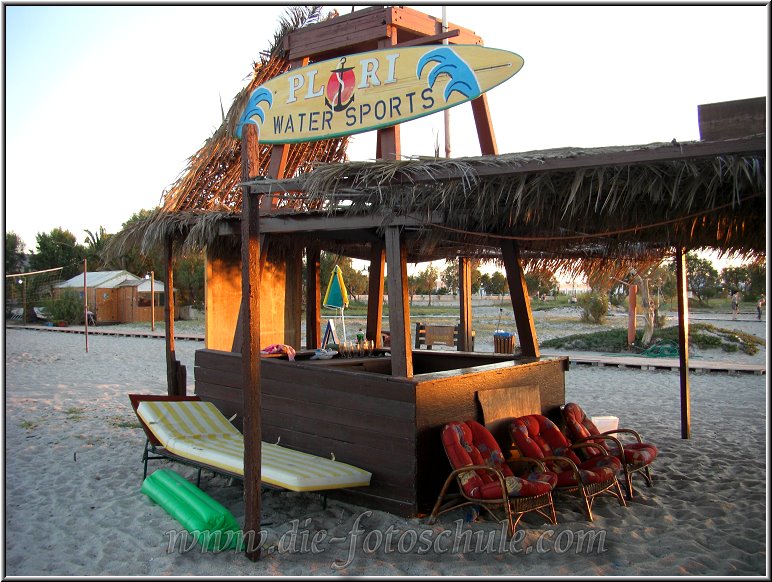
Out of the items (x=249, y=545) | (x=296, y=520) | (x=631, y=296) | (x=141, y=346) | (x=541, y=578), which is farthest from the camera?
(x=141, y=346)

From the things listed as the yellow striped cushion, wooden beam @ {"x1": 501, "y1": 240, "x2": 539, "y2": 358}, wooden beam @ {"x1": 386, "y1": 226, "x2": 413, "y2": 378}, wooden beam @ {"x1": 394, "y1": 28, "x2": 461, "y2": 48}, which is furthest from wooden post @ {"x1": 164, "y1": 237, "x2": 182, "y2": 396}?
wooden beam @ {"x1": 501, "y1": 240, "x2": 539, "y2": 358}

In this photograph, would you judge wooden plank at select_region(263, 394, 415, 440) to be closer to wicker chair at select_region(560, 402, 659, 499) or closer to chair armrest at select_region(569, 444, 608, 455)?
chair armrest at select_region(569, 444, 608, 455)

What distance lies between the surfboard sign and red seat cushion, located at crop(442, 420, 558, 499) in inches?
110

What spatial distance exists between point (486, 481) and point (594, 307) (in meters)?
22.9

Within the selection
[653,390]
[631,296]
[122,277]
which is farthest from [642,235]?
[122,277]

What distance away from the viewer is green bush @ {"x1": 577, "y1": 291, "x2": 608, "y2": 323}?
2598cm

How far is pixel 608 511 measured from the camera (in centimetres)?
486

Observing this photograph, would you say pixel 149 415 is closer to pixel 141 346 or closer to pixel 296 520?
pixel 296 520

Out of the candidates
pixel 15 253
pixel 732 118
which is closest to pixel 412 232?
pixel 732 118

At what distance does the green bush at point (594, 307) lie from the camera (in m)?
26.0

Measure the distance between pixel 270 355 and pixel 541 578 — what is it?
4100 millimetres

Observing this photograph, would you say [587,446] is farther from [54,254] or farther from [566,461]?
[54,254]

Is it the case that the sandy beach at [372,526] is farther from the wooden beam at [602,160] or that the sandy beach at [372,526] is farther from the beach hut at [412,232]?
the wooden beam at [602,160]

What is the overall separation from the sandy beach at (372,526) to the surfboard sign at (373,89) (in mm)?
3451
